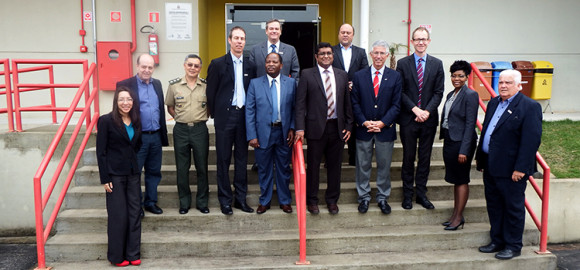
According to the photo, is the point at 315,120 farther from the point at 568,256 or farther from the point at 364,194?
the point at 568,256

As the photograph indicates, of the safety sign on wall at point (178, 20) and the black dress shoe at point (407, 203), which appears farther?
the safety sign on wall at point (178, 20)

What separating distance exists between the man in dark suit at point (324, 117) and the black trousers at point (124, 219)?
166 centimetres

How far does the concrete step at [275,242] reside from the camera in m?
4.52

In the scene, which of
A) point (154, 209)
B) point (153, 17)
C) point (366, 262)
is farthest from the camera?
point (153, 17)

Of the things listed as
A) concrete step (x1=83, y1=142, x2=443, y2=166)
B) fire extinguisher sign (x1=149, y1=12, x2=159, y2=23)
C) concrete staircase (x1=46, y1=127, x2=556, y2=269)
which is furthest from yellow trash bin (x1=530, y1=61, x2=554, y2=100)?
fire extinguisher sign (x1=149, y1=12, x2=159, y2=23)

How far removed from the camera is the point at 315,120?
4.82m

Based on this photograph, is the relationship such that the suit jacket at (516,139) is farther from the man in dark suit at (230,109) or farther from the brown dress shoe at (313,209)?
the man in dark suit at (230,109)

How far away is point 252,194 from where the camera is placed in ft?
17.3

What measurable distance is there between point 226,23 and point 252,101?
4767 mm

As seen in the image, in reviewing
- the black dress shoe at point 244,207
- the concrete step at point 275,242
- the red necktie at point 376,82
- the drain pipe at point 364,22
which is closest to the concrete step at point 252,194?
the black dress shoe at point 244,207

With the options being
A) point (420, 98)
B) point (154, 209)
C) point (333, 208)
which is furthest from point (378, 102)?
point (154, 209)

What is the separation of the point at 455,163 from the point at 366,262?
4.43 feet

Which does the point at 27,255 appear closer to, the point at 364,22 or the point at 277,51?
the point at 277,51

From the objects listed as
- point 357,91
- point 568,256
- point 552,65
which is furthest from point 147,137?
point 552,65
